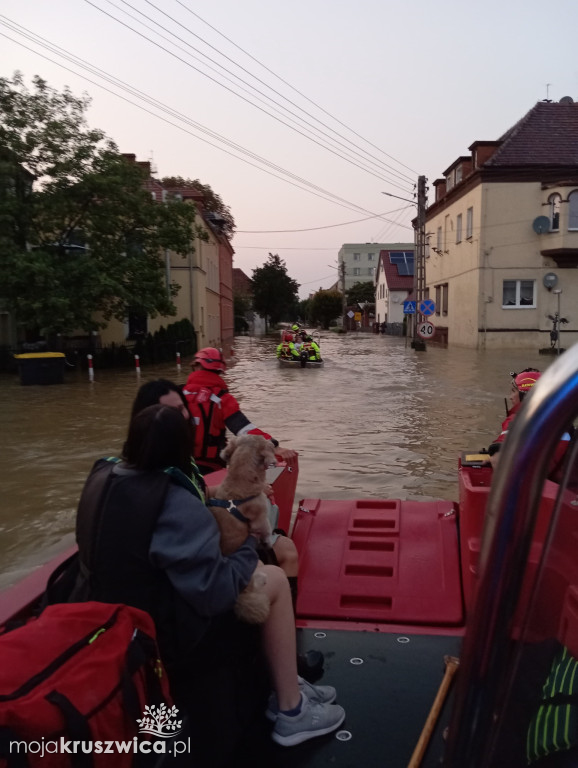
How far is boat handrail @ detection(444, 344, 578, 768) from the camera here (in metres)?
0.79

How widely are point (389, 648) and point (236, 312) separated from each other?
2562 inches

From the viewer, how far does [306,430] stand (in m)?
11.0

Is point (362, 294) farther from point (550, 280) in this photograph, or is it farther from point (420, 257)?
point (550, 280)

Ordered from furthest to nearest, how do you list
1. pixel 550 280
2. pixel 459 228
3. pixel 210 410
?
pixel 459 228 → pixel 550 280 → pixel 210 410

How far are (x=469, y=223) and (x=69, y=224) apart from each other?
18.0 metres

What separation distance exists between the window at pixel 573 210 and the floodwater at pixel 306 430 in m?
8.25

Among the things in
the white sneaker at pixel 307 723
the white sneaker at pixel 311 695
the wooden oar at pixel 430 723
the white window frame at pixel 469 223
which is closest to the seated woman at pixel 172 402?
the white sneaker at pixel 311 695

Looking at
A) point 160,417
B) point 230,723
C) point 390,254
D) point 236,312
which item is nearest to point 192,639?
point 230,723

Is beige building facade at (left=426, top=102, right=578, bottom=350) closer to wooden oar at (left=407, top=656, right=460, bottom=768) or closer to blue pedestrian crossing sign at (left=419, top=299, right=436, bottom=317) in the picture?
blue pedestrian crossing sign at (left=419, top=299, right=436, bottom=317)

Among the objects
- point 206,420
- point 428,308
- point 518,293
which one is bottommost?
point 206,420

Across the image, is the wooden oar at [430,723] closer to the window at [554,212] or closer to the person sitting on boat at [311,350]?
the person sitting on boat at [311,350]

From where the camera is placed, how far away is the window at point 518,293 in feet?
91.4

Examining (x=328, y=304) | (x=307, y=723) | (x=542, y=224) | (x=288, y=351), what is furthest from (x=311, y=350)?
(x=328, y=304)

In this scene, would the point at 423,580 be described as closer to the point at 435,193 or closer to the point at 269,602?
the point at 269,602
